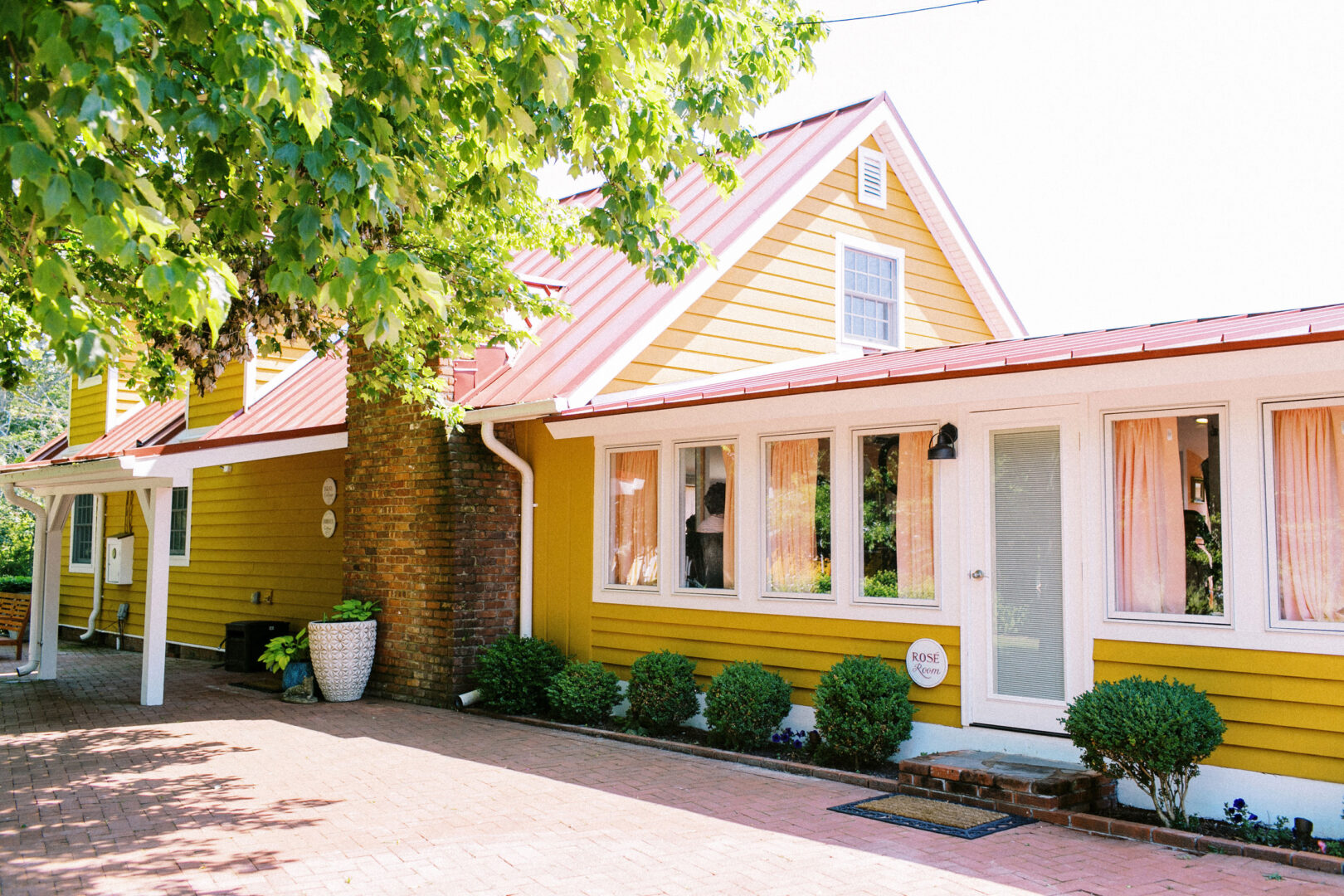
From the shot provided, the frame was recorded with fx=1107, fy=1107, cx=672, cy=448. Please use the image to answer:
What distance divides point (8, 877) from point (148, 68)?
3922 mm

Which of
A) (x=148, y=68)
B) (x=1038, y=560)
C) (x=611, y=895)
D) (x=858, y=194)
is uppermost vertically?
(x=858, y=194)

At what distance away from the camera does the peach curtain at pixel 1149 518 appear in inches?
274

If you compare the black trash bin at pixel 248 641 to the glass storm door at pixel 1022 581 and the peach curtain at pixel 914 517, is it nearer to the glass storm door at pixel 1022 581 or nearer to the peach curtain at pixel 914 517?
the peach curtain at pixel 914 517

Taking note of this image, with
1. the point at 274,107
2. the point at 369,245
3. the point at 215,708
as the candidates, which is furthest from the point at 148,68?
the point at 215,708

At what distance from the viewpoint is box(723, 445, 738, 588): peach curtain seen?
9.53 meters

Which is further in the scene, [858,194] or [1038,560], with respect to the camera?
[858,194]

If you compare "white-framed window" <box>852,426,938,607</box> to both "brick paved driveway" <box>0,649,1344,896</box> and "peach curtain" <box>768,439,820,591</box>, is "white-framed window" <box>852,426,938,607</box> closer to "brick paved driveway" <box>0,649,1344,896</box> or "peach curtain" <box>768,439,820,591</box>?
"peach curtain" <box>768,439,820,591</box>

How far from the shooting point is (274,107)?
503cm

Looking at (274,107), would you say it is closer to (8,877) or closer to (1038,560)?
(8,877)

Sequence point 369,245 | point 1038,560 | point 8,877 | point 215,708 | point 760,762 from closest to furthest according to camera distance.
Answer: point 8,877
point 369,245
point 1038,560
point 760,762
point 215,708

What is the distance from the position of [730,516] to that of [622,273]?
398cm

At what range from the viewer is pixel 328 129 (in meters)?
4.83

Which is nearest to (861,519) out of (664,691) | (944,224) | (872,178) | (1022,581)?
(1022,581)

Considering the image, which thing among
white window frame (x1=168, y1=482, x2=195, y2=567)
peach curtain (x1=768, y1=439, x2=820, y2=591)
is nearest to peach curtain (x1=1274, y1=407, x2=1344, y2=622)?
peach curtain (x1=768, y1=439, x2=820, y2=591)
